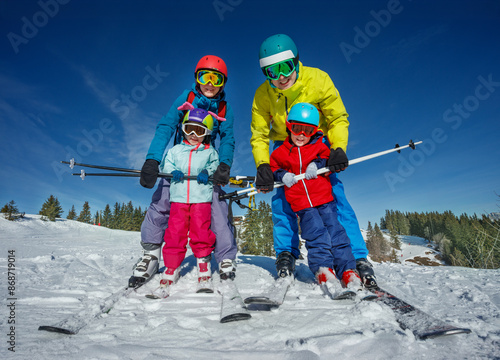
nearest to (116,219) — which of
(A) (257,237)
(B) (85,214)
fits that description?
(B) (85,214)

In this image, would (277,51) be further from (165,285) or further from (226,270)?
(165,285)

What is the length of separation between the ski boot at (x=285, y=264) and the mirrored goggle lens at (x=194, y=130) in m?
2.23

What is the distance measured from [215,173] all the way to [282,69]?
5.91ft

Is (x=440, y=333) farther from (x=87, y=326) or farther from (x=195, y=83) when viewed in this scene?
(x=195, y=83)

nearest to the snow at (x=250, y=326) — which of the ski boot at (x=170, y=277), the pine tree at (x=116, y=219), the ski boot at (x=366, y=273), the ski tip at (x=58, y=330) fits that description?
the ski tip at (x=58, y=330)

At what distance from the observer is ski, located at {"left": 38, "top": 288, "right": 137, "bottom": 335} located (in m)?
1.46

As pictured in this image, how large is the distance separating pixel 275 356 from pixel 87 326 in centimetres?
129

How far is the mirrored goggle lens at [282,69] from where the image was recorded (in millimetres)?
3383

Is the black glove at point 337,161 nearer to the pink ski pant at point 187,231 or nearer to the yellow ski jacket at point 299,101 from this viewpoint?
the yellow ski jacket at point 299,101

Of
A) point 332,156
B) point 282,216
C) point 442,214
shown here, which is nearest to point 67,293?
point 282,216

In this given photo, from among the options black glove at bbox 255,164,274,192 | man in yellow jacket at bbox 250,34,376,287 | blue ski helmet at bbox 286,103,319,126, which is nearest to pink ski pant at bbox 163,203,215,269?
black glove at bbox 255,164,274,192

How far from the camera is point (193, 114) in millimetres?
3744

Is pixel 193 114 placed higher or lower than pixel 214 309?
higher

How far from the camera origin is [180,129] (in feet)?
13.6
